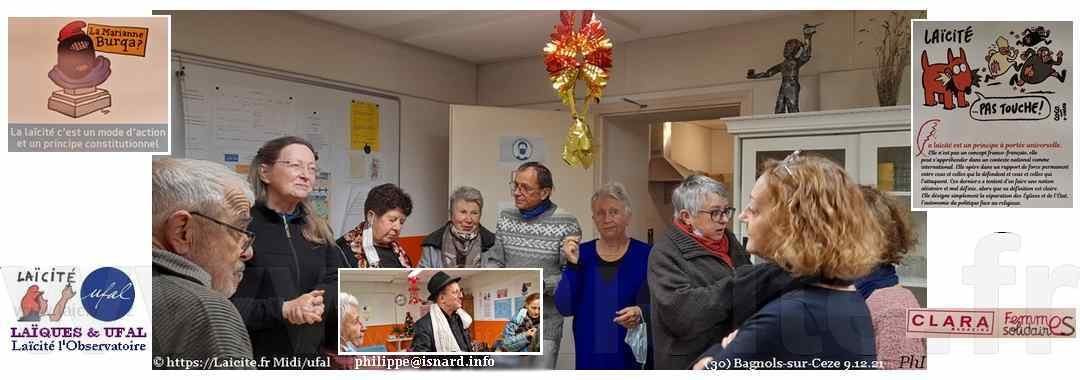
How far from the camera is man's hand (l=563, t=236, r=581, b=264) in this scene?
188 centimetres

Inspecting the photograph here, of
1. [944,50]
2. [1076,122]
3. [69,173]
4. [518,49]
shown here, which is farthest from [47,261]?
[1076,122]

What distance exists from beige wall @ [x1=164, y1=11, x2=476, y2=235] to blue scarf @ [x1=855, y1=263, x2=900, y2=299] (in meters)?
1.12

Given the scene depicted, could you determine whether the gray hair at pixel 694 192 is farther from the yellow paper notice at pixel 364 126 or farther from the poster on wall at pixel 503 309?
the yellow paper notice at pixel 364 126

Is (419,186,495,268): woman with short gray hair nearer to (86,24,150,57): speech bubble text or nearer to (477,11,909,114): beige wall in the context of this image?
(477,11,909,114): beige wall

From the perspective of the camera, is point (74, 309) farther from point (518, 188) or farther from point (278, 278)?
point (518, 188)

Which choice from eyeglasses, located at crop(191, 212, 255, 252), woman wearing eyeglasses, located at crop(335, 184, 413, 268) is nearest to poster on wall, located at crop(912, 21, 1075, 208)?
woman wearing eyeglasses, located at crop(335, 184, 413, 268)

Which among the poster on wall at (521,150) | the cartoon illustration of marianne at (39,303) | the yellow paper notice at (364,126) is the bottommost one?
the cartoon illustration of marianne at (39,303)

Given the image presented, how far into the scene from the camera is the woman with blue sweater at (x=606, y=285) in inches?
73.6

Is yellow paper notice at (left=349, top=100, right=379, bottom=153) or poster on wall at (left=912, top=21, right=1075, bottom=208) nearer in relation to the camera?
poster on wall at (left=912, top=21, right=1075, bottom=208)

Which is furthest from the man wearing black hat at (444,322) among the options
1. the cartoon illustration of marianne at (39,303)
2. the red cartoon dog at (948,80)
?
the red cartoon dog at (948,80)

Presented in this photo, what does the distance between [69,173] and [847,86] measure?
2093mm

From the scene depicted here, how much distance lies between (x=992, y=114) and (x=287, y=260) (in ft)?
6.28

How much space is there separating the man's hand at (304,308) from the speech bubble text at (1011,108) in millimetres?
1810

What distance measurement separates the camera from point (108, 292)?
189 centimetres
